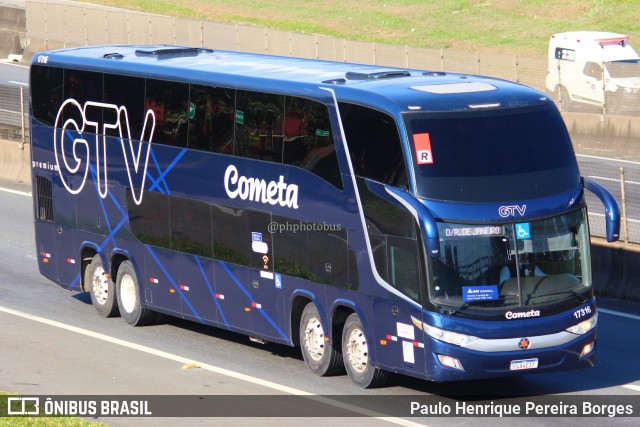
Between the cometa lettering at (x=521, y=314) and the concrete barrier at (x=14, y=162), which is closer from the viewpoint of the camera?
the cometa lettering at (x=521, y=314)

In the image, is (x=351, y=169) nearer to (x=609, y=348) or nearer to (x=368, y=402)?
(x=368, y=402)

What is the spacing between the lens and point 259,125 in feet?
55.4

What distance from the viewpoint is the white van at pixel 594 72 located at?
3681 centimetres

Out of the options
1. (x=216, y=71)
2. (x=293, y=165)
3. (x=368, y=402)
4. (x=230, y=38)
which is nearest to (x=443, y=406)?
(x=368, y=402)

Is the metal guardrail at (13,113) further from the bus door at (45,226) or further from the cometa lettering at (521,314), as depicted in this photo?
the cometa lettering at (521,314)

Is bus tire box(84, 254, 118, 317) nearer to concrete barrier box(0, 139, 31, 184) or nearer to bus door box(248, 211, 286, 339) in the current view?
bus door box(248, 211, 286, 339)

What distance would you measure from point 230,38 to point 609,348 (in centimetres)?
3576

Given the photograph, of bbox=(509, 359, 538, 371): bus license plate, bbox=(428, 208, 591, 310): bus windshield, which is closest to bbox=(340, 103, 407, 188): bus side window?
bbox=(428, 208, 591, 310): bus windshield

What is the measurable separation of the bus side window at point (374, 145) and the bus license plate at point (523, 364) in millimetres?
2325

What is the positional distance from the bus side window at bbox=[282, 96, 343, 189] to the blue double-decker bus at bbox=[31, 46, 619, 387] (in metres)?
0.02

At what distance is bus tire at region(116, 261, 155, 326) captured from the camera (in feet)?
64.4

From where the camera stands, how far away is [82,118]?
20.2 metres

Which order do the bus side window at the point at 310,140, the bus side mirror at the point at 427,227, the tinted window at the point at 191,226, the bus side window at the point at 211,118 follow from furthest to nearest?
the tinted window at the point at 191,226 → the bus side window at the point at 211,118 → the bus side window at the point at 310,140 → the bus side mirror at the point at 427,227

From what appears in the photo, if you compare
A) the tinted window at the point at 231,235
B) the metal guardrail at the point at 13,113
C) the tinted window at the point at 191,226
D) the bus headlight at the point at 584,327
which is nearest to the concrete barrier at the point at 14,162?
the metal guardrail at the point at 13,113
